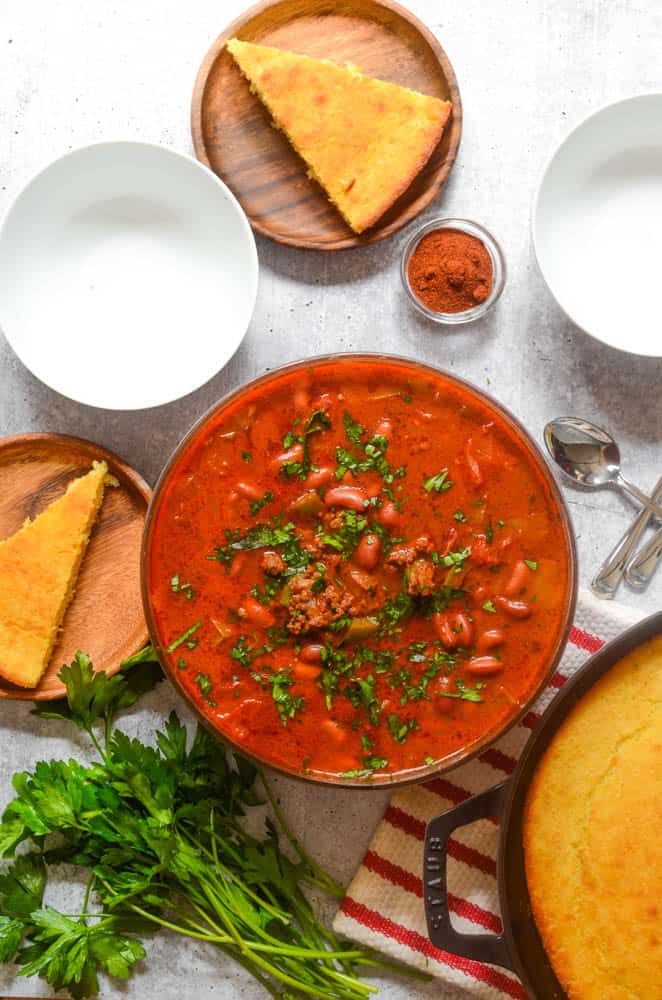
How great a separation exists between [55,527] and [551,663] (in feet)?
5.87

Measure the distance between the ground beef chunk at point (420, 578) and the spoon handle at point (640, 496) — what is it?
0.92 meters

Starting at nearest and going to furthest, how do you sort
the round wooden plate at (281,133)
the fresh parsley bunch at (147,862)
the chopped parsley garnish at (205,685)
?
the chopped parsley garnish at (205,685)
the fresh parsley bunch at (147,862)
the round wooden plate at (281,133)

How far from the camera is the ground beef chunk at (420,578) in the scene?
3037 millimetres

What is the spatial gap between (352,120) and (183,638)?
75.3 inches

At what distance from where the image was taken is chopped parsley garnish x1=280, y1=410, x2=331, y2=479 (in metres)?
3.08

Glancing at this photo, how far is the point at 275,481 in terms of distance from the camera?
3.11m

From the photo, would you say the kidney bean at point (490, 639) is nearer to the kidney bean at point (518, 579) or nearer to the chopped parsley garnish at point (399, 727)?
the kidney bean at point (518, 579)

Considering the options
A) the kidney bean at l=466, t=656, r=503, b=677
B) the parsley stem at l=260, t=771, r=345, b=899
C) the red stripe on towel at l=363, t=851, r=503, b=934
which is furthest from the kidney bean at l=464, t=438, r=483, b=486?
the red stripe on towel at l=363, t=851, r=503, b=934

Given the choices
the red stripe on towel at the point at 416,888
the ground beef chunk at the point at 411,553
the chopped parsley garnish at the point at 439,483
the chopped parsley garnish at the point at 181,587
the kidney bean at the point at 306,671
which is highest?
the chopped parsley garnish at the point at 439,483

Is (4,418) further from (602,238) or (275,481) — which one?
(602,238)

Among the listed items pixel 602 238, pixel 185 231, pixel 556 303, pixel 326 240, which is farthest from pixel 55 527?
pixel 602 238

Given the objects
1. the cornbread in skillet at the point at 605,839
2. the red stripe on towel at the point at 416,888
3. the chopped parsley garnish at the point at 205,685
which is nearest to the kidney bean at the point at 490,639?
the cornbread in skillet at the point at 605,839

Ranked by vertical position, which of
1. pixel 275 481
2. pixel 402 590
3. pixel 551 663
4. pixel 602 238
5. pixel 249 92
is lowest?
pixel 551 663

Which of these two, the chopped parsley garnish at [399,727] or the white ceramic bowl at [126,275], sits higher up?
the white ceramic bowl at [126,275]
